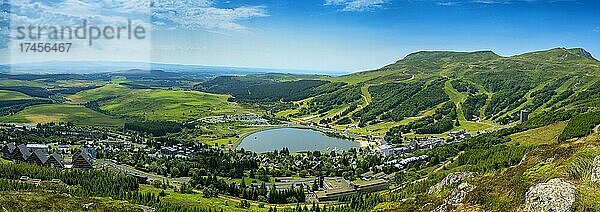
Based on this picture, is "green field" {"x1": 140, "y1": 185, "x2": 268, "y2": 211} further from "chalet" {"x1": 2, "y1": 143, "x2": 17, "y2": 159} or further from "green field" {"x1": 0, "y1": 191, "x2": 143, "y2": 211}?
"chalet" {"x1": 2, "y1": 143, "x2": 17, "y2": 159}

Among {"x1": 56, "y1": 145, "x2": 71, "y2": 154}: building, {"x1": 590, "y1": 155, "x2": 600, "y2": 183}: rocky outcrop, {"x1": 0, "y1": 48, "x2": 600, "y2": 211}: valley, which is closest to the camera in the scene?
{"x1": 590, "y1": 155, "x2": 600, "y2": 183}: rocky outcrop

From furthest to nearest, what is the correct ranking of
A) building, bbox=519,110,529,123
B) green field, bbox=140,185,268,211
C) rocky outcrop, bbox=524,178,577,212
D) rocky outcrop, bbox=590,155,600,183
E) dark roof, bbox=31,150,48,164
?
building, bbox=519,110,529,123 → dark roof, bbox=31,150,48,164 → green field, bbox=140,185,268,211 → rocky outcrop, bbox=590,155,600,183 → rocky outcrop, bbox=524,178,577,212

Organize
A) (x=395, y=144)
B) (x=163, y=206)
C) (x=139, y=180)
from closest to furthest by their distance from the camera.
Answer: (x=163, y=206)
(x=139, y=180)
(x=395, y=144)

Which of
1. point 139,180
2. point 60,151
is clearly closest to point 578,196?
point 139,180

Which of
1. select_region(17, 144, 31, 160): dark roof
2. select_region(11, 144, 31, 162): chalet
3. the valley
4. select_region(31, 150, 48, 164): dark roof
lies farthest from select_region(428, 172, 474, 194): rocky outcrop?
select_region(11, 144, 31, 162): chalet

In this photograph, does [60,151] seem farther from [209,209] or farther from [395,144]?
[395,144]

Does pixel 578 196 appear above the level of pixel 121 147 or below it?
above

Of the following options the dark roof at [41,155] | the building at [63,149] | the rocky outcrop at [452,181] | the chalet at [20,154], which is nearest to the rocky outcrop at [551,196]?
the rocky outcrop at [452,181]
